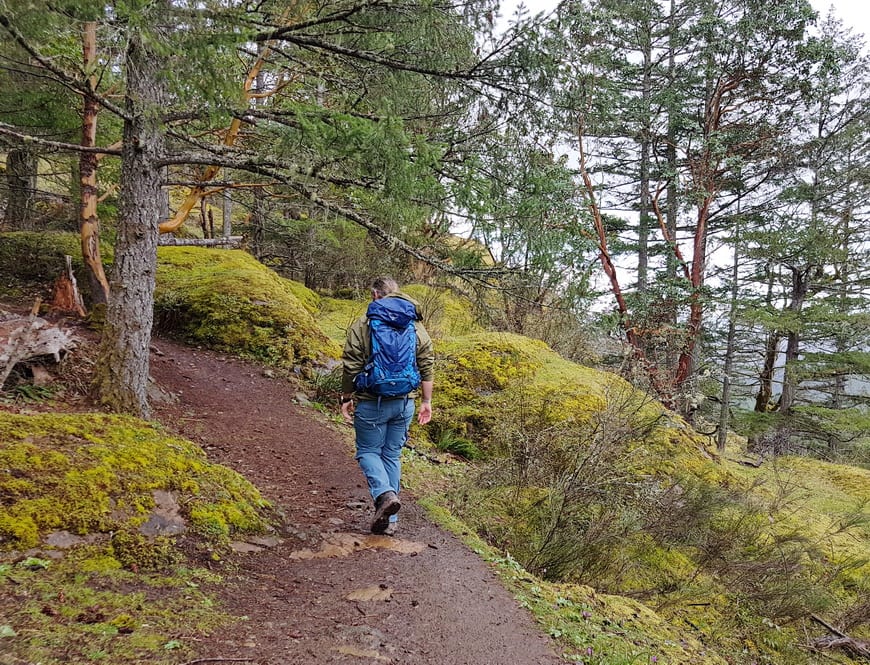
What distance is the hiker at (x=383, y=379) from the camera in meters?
3.45

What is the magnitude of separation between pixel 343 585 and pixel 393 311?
181 centimetres

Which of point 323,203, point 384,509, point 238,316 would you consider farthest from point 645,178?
point 384,509

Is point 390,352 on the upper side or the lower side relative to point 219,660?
upper

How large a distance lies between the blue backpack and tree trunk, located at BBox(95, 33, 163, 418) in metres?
2.14

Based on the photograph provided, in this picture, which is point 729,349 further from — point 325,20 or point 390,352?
point 325,20

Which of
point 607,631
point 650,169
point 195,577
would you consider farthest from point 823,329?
point 195,577

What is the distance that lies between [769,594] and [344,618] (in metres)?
3.92

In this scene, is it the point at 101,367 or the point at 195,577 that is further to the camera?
the point at 101,367

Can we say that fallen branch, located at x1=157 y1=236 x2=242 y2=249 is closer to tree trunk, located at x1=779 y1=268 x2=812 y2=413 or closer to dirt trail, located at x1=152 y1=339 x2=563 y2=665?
dirt trail, located at x1=152 y1=339 x2=563 y2=665

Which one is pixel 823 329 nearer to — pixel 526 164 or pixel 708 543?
pixel 708 543

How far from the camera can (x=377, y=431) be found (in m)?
3.61

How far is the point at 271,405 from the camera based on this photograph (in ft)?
20.7

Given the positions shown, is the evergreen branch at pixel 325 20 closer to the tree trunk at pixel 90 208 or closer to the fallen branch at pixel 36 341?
the fallen branch at pixel 36 341

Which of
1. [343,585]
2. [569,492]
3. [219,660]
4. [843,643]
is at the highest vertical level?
[219,660]
